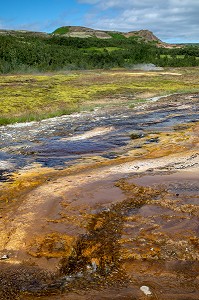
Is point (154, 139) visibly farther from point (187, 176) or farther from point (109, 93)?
point (109, 93)

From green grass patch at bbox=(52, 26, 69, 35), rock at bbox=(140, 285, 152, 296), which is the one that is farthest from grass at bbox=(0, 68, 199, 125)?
green grass patch at bbox=(52, 26, 69, 35)

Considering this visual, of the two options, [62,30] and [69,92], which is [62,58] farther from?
[62,30]

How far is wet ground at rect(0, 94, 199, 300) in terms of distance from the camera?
492 cm

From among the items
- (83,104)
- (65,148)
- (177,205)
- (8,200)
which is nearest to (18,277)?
(8,200)

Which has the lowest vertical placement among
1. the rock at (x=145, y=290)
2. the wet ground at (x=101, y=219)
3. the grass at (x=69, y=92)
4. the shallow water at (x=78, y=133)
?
the rock at (x=145, y=290)

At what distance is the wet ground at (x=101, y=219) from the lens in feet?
16.1

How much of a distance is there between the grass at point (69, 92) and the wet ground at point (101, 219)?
7.94 meters

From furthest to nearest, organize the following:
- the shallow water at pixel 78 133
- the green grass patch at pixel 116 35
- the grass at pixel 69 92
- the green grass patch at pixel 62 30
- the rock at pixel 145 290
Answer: the green grass patch at pixel 62 30, the green grass patch at pixel 116 35, the grass at pixel 69 92, the shallow water at pixel 78 133, the rock at pixel 145 290

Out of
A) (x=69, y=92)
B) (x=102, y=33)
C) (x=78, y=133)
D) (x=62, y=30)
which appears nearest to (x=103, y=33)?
(x=102, y=33)

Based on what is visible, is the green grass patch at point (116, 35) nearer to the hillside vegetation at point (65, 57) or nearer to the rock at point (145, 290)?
the hillside vegetation at point (65, 57)

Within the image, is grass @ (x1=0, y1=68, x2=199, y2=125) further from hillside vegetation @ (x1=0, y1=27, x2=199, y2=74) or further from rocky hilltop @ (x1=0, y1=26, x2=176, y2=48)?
rocky hilltop @ (x1=0, y1=26, x2=176, y2=48)

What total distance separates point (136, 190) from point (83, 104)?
15779 millimetres

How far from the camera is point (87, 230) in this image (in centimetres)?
627

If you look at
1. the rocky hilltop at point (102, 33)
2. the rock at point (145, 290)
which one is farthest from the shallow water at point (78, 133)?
the rocky hilltop at point (102, 33)
